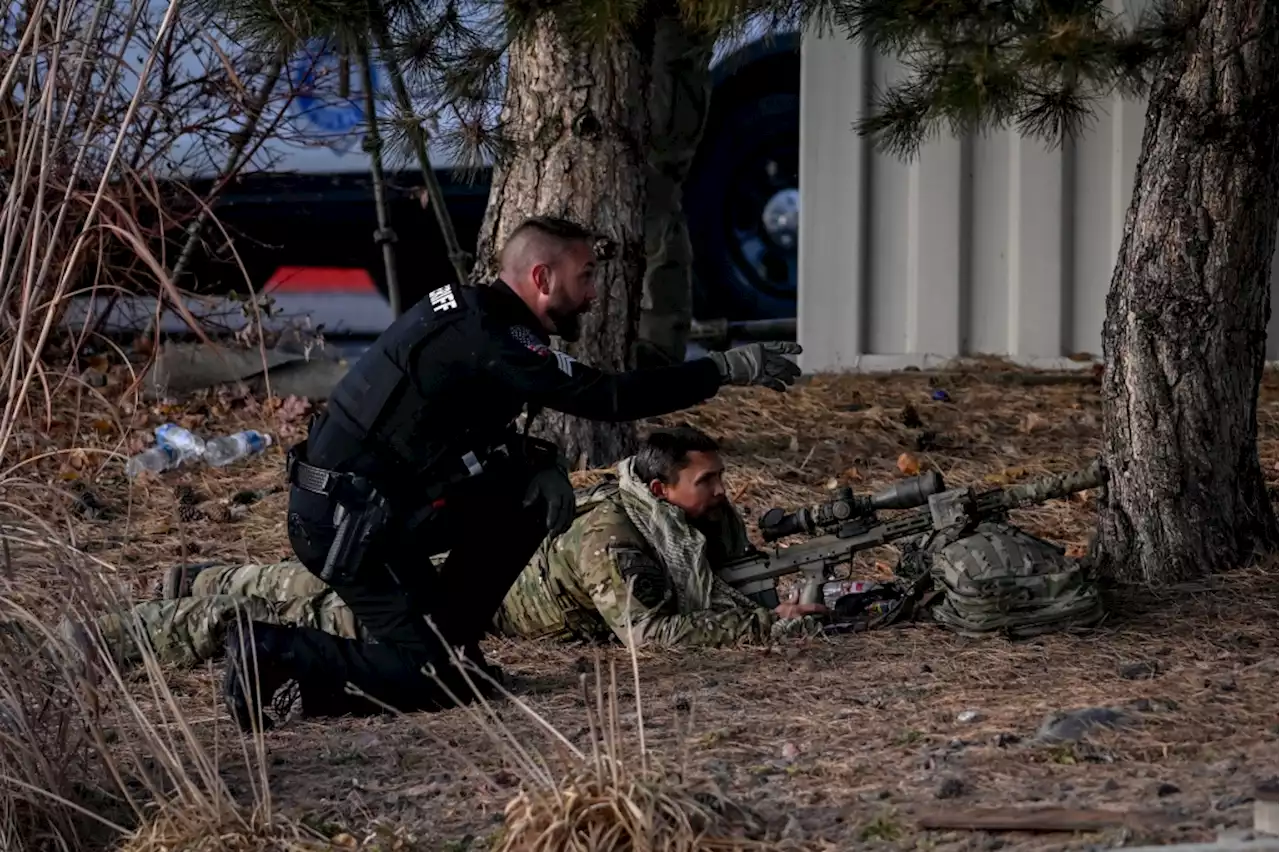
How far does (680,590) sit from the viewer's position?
532cm

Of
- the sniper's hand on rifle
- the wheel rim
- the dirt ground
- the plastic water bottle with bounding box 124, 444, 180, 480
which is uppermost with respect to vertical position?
the wheel rim

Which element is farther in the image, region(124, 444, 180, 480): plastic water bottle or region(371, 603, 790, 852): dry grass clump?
region(124, 444, 180, 480): plastic water bottle

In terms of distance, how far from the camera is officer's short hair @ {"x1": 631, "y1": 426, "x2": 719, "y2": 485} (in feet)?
17.4

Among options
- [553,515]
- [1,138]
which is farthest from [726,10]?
[1,138]

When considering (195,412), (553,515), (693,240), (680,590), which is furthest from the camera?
(693,240)

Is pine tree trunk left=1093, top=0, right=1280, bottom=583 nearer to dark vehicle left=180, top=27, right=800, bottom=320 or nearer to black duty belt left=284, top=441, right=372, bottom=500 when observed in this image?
black duty belt left=284, top=441, right=372, bottom=500

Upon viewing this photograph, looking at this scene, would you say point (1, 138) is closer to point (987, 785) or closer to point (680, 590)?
point (680, 590)

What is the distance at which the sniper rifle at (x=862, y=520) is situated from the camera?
17.0ft

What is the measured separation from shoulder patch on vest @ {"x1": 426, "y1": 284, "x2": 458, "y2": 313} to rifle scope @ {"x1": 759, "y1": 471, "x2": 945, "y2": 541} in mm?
1210

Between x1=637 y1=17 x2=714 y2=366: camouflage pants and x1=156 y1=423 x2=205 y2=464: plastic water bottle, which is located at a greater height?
x1=637 y1=17 x2=714 y2=366: camouflage pants

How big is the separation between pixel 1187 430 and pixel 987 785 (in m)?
2.05

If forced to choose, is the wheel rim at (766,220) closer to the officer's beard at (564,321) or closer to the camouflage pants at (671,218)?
the camouflage pants at (671,218)

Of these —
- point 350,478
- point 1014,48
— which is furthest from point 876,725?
point 1014,48

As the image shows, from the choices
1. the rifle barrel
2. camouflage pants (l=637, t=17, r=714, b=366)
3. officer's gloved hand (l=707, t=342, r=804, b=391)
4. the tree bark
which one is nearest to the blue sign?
the tree bark
